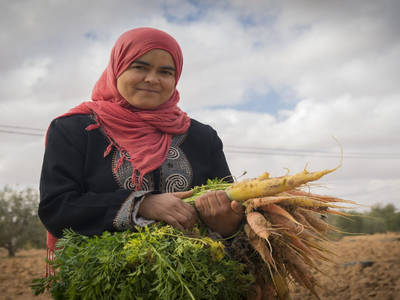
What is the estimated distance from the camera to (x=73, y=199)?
245cm

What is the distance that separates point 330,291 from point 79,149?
502cm

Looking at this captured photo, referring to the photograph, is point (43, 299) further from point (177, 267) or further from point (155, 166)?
point (177, 267)

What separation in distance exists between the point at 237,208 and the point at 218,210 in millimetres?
120

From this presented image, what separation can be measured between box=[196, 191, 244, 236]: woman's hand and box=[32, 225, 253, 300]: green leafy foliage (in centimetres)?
19

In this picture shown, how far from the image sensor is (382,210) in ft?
68.8

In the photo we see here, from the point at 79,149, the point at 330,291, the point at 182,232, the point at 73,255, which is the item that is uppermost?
the point at 79,149

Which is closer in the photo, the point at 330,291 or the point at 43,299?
the point at 330,291

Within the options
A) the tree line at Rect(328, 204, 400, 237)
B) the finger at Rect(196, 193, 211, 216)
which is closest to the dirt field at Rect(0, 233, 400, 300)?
the finger at Rect(196, 193, 211, 216)

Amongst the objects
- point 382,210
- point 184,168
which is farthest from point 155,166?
point 382,210

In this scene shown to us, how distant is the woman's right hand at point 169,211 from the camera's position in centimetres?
228

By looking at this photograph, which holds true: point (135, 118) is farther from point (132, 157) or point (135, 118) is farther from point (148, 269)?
point (148, 269)

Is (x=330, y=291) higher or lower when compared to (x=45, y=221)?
lower

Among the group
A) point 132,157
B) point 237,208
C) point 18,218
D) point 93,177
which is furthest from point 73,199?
point 18,218

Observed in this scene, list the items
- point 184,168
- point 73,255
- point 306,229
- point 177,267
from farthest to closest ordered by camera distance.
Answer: point 184,168 → point 306,229 → point 73,255 → point 177,267
